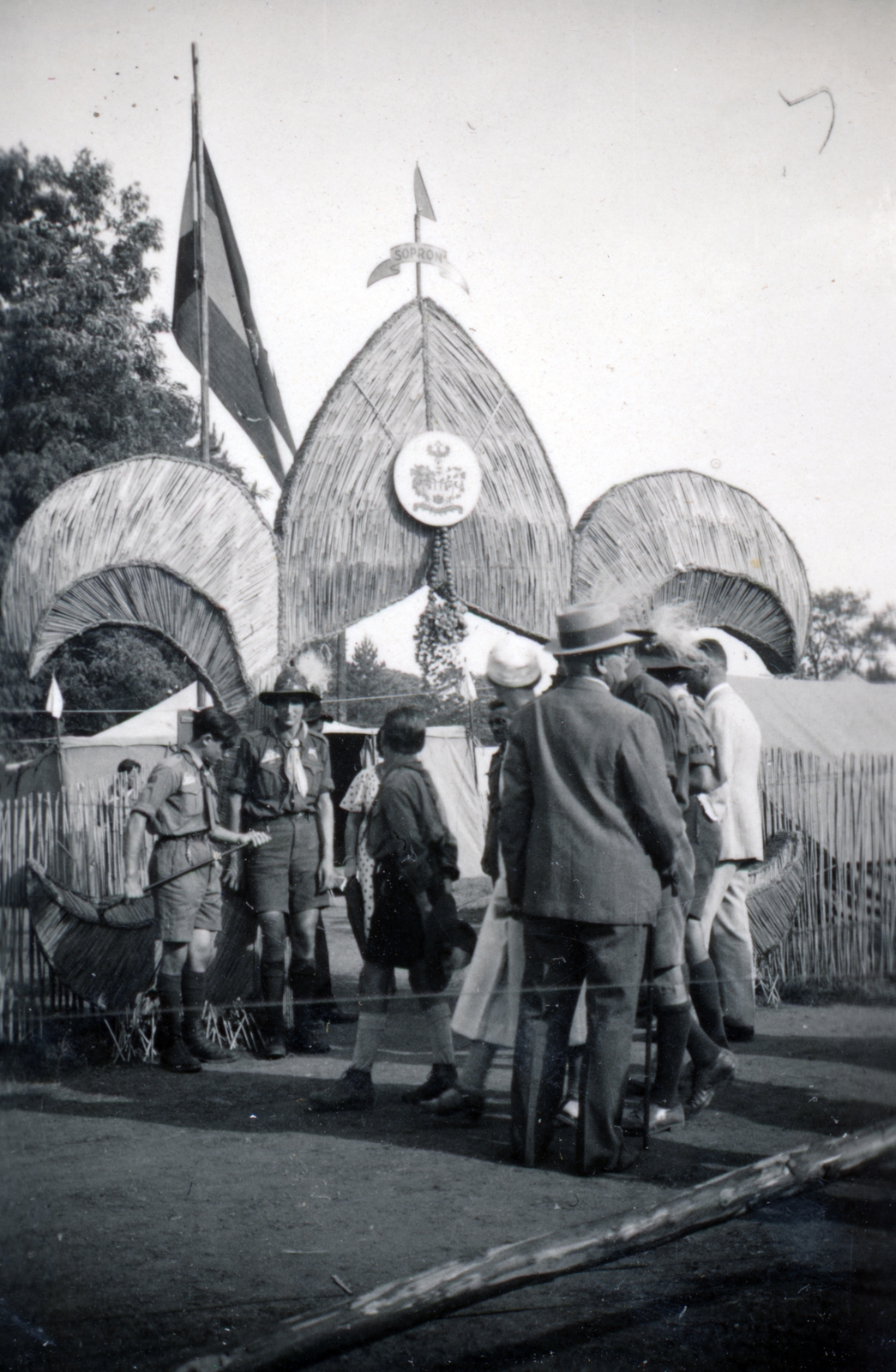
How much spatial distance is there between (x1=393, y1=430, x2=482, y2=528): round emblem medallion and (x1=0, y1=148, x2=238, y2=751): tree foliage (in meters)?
0.83

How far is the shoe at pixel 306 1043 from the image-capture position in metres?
4.75

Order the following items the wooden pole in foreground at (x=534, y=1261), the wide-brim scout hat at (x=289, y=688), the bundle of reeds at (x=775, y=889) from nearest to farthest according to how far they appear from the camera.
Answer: the wooden pole in foreground at (x=534, y=1261) → the wide-brim scout hat at (x=289, y=688) → the bundle of reeds at (x=775, y=889)

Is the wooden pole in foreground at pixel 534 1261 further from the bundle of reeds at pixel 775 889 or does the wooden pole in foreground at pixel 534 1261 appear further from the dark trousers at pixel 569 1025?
the bundle of reeds at pixel 775 889

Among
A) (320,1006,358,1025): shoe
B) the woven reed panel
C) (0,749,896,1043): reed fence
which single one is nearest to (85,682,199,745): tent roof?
(320,1006,358,1025): shoe

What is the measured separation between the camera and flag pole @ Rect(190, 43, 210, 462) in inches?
136

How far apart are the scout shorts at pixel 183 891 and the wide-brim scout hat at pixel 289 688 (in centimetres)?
64

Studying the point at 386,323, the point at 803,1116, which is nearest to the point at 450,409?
the point at 386,323

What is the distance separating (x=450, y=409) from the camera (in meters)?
4.27

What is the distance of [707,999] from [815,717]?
292cm

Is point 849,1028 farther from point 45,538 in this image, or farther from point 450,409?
point 45,538

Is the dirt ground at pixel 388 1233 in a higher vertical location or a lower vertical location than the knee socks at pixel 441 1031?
lower

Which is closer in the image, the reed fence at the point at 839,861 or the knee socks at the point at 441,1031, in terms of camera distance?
the knee socks at the point at 441,1031

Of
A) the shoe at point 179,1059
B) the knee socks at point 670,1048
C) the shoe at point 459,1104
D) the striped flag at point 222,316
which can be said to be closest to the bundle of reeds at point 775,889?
the knee socks at point 670,1048

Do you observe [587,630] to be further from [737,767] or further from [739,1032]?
[739,1032]
